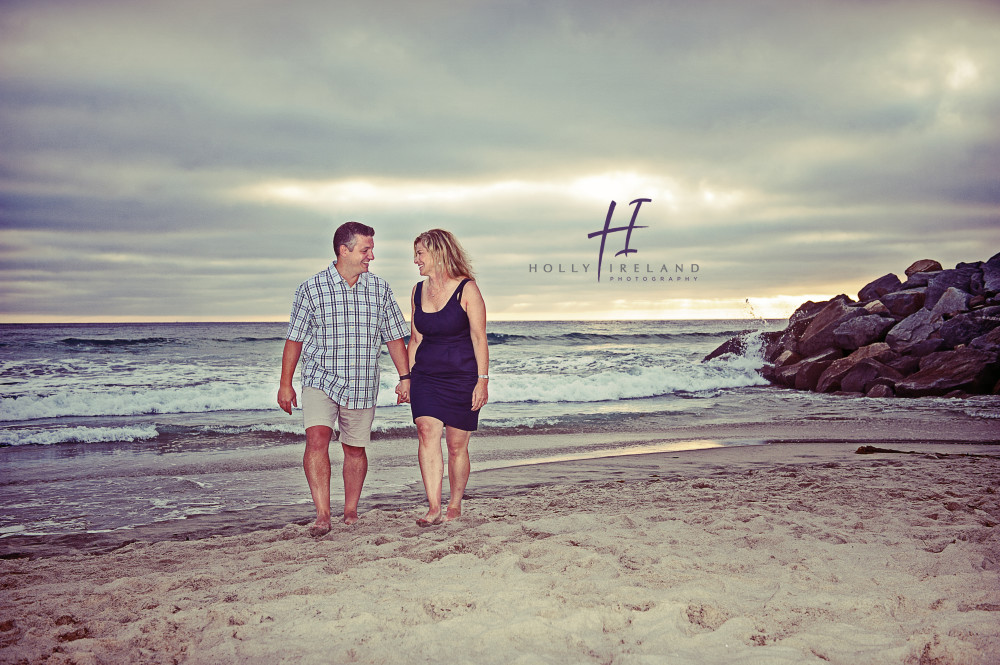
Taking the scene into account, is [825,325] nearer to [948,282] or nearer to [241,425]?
[948,282]

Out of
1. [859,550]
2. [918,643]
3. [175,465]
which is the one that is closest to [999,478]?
[859,550]

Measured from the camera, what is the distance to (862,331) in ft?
49.4

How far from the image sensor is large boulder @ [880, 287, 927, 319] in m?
16.0

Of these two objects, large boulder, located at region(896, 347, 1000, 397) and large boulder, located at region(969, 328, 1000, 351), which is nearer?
large boulder, located at region(896, 347, 1000, 397)

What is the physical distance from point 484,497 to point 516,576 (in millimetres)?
2458

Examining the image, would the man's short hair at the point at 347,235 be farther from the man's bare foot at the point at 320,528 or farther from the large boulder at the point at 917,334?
the large boulder at the point at 917,334

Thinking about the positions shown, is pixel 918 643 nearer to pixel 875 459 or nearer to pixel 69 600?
pixel 69 600

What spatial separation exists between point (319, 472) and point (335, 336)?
0.92 meters

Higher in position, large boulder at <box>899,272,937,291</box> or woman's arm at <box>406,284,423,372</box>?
Answer: large boulder at <box>899,272,937,291</box>

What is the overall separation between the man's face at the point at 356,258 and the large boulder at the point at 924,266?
1920 cm

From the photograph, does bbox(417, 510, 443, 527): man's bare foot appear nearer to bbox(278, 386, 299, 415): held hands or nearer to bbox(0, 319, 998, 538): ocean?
bbox(278, 386, 299, 415): held hands

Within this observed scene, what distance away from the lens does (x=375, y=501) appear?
5.72 metres

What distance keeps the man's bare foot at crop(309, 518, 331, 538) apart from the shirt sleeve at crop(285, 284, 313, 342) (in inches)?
47.6

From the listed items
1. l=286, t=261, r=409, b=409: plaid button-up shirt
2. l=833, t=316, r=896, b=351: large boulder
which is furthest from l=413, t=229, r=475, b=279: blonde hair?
l=833, t=316, r=896, b=351: large boulder
